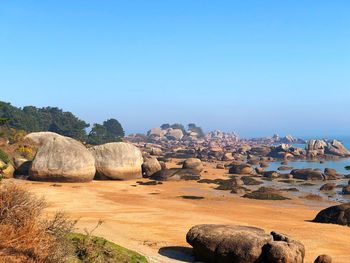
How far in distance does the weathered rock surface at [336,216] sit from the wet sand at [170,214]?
77 cm

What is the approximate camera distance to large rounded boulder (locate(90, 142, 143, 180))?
3597 cm

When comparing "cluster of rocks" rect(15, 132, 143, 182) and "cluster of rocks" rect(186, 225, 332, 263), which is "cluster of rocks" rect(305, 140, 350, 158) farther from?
"cluster of rocks" rect(186, 225, 332, 263)

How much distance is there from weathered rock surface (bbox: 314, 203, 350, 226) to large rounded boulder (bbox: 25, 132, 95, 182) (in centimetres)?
1891

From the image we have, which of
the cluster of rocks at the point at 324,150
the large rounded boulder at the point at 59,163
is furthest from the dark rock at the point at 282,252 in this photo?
the cluster of rocks at the point at 324,150

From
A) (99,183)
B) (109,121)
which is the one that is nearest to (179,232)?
(99,183)

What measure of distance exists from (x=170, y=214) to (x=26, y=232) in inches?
507

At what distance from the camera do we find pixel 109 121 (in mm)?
131250

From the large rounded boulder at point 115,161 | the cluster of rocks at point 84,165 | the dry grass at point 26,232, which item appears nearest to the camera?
the dry grass at point 26,232

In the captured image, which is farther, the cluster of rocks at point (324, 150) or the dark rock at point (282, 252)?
the cluster of rocks at point (324, 150)

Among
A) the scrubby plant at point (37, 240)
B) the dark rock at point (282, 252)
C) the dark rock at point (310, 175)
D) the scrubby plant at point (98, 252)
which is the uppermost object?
the scrubby plant at point (37, 240)

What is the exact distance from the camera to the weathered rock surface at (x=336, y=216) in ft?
62.6

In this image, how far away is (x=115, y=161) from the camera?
120ft

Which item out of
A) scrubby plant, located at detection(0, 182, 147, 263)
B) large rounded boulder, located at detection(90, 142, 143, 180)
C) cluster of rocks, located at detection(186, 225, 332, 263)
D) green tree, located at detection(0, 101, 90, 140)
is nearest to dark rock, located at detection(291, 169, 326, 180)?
large rounded boulder, located at detection(90, 142, 143, 180)

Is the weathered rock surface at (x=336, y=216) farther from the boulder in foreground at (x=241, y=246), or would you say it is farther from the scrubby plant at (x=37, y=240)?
the scrubby plant at (x=37, y=240)
